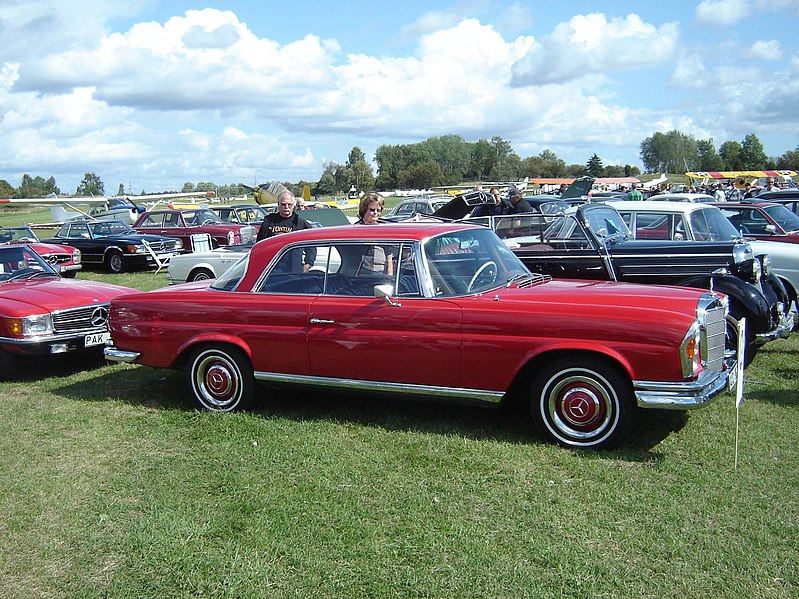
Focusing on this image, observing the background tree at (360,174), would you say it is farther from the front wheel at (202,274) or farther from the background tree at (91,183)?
the front wheel at (202,274)

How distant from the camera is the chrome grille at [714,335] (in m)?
5.05

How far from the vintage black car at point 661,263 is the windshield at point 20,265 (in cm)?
613

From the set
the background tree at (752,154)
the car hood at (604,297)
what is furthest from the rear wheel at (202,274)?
the background tree at (752,154)

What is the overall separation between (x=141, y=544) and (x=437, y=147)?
5561 inches

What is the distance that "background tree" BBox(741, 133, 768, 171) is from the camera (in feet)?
429

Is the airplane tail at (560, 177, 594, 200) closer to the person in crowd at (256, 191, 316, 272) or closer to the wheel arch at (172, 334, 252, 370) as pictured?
the person in crowd at (256, 191, 316, 272)

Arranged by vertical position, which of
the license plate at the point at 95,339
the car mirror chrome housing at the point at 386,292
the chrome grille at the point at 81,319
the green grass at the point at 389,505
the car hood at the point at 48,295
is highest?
the car mirror chrome housing at the point at 386,292

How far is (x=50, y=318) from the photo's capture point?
25.4ft

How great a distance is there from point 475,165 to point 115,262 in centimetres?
12512

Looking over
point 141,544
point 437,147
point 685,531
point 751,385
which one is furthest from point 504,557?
point 437,147

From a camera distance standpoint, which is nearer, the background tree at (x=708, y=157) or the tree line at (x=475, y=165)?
the tree line at (x=475, y=165)

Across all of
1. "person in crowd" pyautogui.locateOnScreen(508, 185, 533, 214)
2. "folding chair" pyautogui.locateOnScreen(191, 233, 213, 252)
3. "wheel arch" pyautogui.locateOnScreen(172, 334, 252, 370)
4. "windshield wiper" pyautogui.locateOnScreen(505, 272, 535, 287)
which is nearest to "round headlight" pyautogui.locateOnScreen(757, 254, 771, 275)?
"windshield wiper" pyautogui.locateOnScreen(505, 272, 535, 287)

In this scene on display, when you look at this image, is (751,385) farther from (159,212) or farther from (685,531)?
(159,212)

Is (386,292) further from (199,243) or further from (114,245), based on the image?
(114,245)
